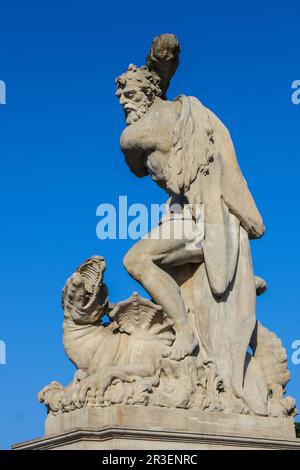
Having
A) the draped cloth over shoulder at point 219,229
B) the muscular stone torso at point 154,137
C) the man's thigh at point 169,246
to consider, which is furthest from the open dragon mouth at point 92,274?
the muscular stone torso at point 154,137

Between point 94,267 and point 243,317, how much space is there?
174 cm

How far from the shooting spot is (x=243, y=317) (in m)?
9.31

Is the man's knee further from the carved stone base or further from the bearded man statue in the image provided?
the carved stone base

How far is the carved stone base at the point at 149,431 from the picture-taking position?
7875mm

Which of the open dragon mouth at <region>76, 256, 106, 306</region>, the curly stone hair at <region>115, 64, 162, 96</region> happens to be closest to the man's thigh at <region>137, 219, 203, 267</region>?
the open dragon mouth at <region>76, 256, 106, 306</region>

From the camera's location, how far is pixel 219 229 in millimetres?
9281

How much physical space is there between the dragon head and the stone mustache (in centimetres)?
1

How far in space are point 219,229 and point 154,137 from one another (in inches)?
47.4

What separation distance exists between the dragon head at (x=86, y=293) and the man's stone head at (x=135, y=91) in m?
1.77

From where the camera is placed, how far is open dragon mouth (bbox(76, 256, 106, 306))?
28.6ft

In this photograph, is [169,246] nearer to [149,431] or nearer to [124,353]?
[124,353]

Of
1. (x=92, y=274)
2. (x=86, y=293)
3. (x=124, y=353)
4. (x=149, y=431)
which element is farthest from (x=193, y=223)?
(x=149, y=431)
